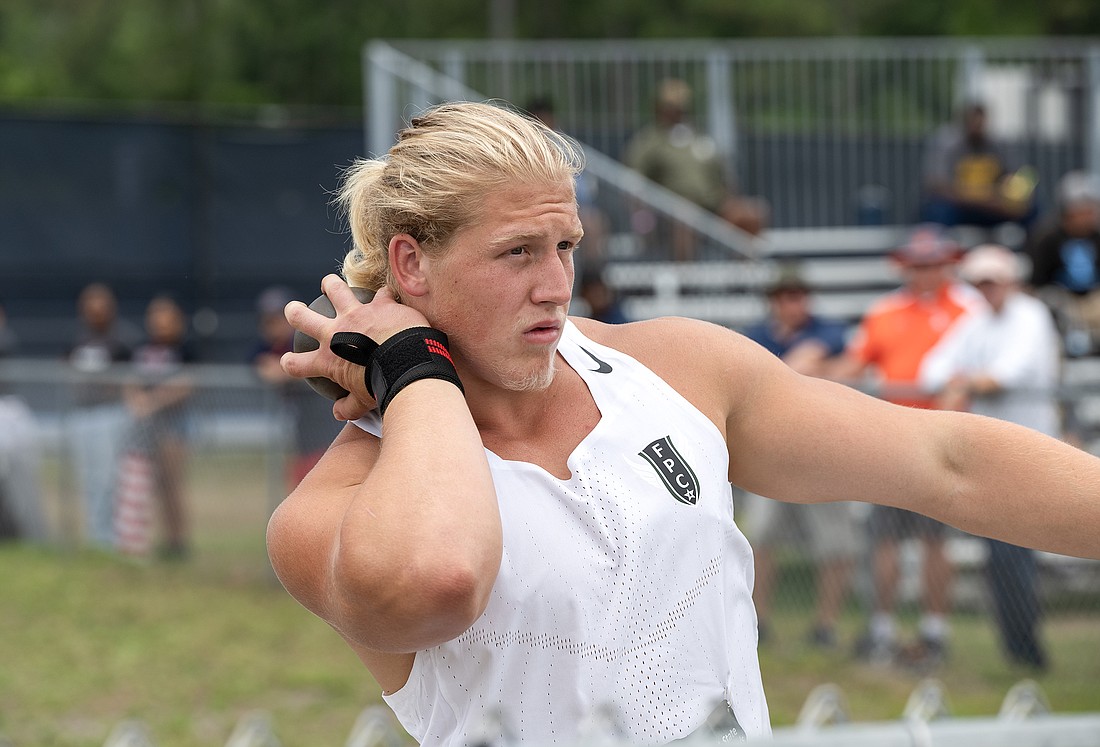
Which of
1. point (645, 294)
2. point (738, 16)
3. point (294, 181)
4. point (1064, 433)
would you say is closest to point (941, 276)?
point (1064, 433)

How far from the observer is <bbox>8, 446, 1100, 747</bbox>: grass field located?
266 inches

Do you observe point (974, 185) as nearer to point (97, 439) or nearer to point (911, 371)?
point (911, 371)

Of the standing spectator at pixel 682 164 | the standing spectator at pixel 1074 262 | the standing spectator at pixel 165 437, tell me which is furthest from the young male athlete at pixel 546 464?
the standing spectator at pixel 682 164

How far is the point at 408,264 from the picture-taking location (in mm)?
2281

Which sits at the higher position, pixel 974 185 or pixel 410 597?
pixel 410 597

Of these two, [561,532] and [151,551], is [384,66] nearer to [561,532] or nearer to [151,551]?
[151,551]

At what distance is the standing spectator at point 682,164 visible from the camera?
36.8 feet

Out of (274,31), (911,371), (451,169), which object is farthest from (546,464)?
(274,31)

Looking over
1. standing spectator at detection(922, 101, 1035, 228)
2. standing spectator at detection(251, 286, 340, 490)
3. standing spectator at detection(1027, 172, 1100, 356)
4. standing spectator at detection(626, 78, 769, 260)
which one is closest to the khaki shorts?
standing spectator at detection(1027, 172, 1100, 356)

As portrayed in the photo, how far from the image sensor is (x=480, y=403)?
7.65ft

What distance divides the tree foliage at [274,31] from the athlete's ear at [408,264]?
95.1 feet

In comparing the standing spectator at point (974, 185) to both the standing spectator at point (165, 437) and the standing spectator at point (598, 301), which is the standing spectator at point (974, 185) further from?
the standing spectator at point (165, 437)

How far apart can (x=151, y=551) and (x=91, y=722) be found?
135 inches

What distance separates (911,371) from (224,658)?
14.2ft
